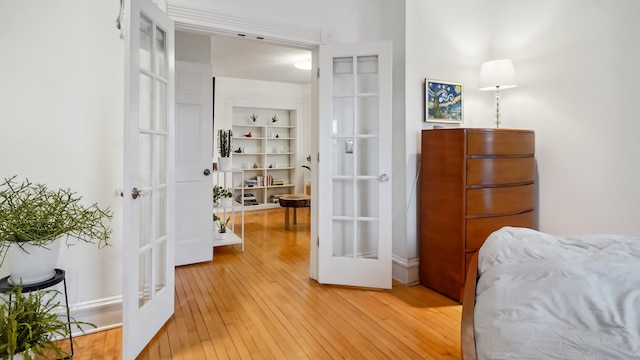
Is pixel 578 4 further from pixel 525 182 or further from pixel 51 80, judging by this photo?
pixel 51 80

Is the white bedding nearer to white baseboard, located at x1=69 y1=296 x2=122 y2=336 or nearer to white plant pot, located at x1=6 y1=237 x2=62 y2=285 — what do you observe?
white plant pot, located at x1=6 y1=237 x2=62 y2=285

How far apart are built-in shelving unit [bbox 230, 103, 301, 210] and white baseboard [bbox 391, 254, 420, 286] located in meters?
4.54

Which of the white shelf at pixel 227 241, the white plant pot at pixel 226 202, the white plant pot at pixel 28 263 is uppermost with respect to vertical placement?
the white plant pot at pixel 226 202

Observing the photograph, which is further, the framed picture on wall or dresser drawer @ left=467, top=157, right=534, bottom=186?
the framed picture on wall

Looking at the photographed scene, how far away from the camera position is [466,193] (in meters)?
2.75

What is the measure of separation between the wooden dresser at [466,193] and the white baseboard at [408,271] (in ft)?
0.29

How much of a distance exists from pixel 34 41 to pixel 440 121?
3023mm

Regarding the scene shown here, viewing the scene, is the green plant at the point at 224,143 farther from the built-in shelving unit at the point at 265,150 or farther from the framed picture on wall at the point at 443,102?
the built-in shelving unit at the point at 265,150

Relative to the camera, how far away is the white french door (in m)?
1.91

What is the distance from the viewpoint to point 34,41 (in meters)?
2.12

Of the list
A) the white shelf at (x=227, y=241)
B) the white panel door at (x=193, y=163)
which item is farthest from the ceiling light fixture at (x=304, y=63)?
the white shelf at (x=227, y=241)

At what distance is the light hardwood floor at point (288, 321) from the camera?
2.09 meters

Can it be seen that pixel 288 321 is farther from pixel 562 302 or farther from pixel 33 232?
pixel 562 302

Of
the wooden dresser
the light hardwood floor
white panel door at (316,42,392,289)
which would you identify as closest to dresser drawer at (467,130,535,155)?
the wooden dresser
